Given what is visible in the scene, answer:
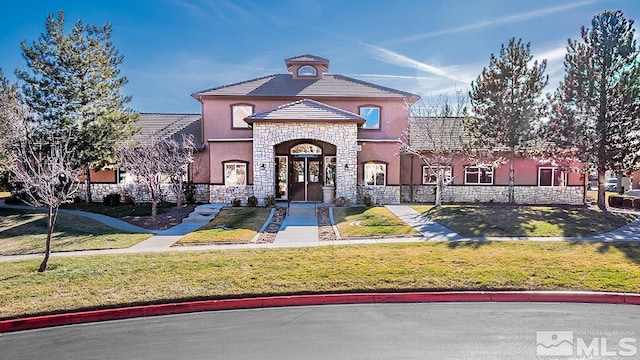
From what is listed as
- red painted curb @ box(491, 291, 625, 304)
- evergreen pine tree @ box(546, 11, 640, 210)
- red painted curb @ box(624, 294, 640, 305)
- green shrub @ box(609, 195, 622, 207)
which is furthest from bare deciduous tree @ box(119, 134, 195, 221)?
green shrub @ box(609, 195, 622, 207)

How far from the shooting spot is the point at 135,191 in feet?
78.2

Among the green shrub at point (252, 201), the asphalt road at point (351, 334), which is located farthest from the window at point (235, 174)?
the asphalt road at point (351, 334)

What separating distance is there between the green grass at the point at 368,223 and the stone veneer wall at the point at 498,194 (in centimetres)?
663

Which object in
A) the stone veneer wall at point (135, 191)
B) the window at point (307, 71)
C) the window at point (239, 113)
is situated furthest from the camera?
the window at point (307, 71)

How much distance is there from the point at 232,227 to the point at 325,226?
3.80 meters

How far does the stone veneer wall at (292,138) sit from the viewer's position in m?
20.3

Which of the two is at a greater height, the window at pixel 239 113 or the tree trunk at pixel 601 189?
the window at pixel 239 113

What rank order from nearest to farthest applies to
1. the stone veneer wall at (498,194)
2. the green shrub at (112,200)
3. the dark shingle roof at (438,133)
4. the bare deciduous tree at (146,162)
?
the bare deciduous tree at (146,162)
the green shrub at (112,200)
the dark shingle roof at (438,133)
the stone veneer wall at (498,194)

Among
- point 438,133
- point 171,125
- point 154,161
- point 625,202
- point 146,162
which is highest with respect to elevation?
point 171,125

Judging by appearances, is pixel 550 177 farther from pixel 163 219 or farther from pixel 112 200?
pixel 112 200

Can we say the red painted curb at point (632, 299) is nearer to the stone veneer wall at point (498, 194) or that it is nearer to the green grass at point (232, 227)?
the green grass at point (232, 227)

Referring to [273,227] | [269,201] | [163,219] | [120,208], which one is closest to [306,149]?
[269,201]

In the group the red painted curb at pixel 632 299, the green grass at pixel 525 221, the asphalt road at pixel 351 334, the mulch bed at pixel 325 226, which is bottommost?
the asphalt road at pixel 351 334

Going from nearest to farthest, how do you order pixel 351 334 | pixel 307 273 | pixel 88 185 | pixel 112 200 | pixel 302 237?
pixel 351 334 → pixel 307 273 → pixel 302 237 → pixel 112 200 → pixel 88 185
